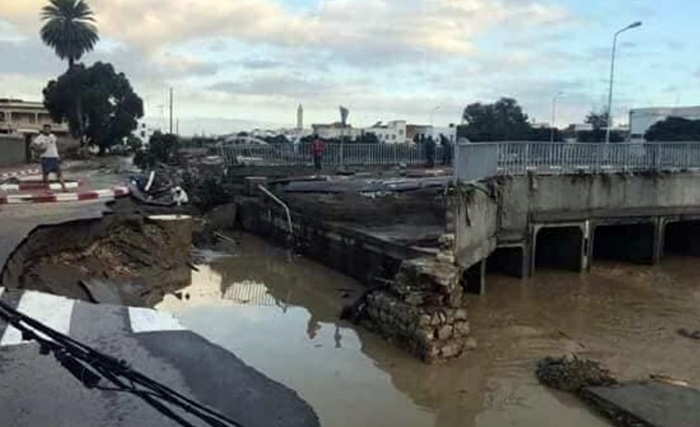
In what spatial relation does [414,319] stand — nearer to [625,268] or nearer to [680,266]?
[625,268]

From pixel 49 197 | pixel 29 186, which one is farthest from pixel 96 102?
pixel 49 197

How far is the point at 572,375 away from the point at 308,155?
23.6 m

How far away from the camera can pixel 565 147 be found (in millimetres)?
21422

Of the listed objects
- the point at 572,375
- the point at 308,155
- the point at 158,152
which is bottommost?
the point at 572,375

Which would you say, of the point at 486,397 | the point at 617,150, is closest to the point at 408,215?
the point at 617,150

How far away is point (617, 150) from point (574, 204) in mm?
2852

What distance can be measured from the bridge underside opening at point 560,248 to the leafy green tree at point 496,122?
1255 inches

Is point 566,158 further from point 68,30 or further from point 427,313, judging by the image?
point 68,30

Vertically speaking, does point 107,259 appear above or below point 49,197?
below

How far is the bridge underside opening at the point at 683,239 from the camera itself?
85.4 ft

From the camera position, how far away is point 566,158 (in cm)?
2158

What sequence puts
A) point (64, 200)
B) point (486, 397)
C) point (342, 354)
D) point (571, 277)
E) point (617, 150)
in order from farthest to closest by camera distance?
point (617, 150) → point (571, 277) → point (64, 200) → point (342, 354) → point (486, 397)

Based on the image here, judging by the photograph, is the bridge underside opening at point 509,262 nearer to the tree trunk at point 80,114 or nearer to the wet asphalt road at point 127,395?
the wet asphalt road at point 127,395

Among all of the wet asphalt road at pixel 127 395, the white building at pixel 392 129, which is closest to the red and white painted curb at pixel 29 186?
the wet asphalt road at pixel 127 395
